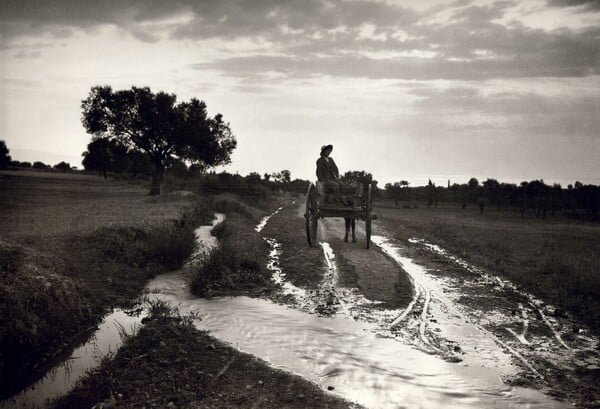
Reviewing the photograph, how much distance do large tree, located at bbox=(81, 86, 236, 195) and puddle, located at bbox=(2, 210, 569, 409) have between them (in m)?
28.2

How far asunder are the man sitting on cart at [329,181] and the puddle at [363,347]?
4.59 m

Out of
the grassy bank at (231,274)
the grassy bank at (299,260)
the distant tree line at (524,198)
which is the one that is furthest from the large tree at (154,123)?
the distant tree line at (524,198)

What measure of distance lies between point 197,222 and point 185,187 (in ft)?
74.0

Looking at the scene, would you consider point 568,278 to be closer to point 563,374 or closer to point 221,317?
point 563,374

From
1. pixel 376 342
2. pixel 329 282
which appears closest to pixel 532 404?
pixel 376 342

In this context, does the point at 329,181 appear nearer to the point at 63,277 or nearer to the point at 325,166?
the point at 325,166

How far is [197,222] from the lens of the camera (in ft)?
61.2

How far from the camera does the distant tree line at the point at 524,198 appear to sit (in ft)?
169

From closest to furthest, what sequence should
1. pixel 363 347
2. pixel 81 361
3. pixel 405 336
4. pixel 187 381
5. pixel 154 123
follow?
pixel 187 381, pixel 81 361, pixel 363 347, pixel 405 336, pixel 154 123

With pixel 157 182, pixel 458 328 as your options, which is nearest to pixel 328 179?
pixel 458 328

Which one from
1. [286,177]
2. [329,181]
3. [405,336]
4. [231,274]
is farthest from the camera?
[286,177]

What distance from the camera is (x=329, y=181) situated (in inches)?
509

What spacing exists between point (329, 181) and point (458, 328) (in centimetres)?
701

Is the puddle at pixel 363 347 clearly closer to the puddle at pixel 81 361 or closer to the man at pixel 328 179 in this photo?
the puddle at pixel 81 361
